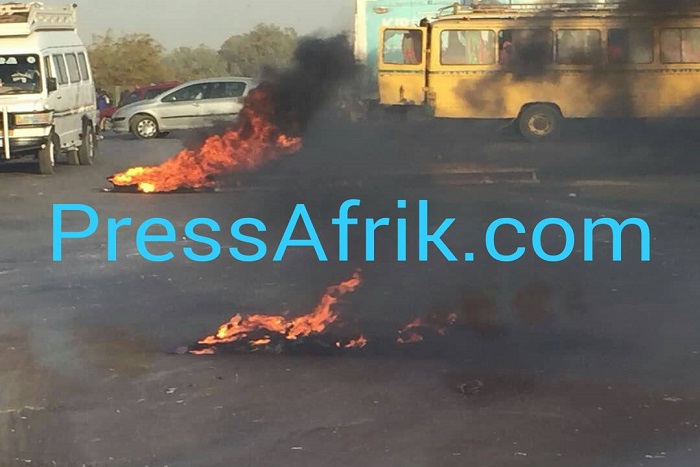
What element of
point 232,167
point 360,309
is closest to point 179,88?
point 232,167

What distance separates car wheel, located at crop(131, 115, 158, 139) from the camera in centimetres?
2594

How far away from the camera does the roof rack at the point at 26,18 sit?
17.5 m

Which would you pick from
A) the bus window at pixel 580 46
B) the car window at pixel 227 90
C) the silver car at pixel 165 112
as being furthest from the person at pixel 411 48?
the silver car at pixel 165 112

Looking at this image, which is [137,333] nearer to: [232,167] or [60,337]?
[60,337]

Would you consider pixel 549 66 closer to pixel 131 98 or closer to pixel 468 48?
pixel 468 48

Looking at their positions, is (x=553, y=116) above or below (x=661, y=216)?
above

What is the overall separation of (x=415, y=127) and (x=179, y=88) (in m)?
15.1

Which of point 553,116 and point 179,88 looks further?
point 179,88

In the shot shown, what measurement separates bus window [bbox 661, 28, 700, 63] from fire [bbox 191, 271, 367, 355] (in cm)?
286

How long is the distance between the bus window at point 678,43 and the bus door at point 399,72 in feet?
8.07

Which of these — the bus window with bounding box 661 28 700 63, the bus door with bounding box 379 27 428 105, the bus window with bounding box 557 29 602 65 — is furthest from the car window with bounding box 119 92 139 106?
the bus window with bounding box 661 28 700 63

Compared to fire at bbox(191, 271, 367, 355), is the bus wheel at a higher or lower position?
higher

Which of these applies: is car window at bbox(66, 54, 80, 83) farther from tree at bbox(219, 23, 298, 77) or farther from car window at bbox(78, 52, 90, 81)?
tree at bbox(219, 23, 298, 77)

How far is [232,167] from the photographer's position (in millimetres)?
13055
